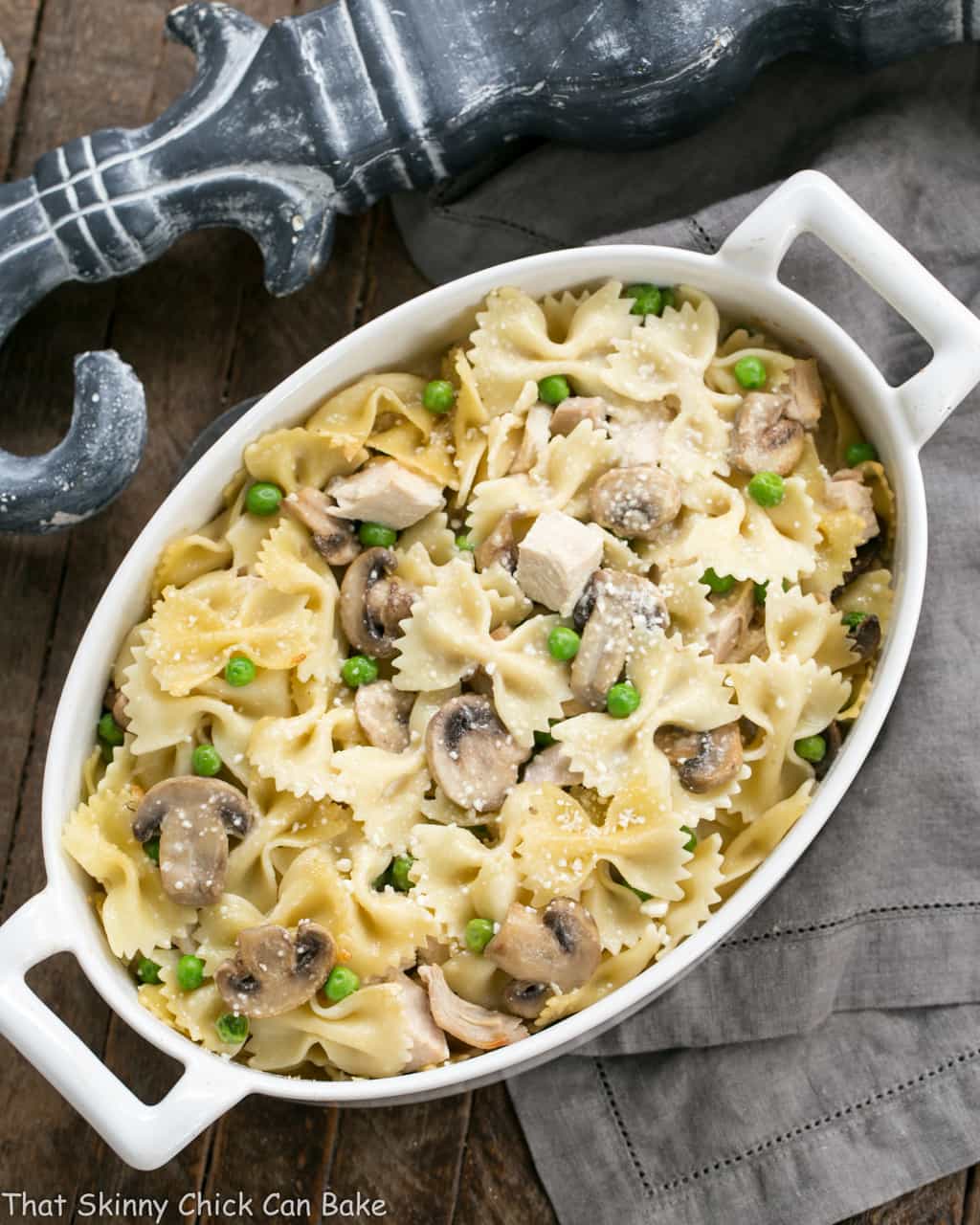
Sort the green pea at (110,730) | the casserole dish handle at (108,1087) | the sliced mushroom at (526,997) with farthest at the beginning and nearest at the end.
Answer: the green pea at (110,730)
the sliced mushroom at (526,997)
the casserole dish handle at (108,1087)

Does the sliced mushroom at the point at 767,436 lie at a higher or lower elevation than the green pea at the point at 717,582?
higher

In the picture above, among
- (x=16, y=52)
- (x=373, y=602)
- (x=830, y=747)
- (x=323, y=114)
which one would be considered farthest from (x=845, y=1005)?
(x=16, y=52)

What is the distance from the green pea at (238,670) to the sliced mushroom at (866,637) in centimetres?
158

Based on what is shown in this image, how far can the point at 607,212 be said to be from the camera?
422cm

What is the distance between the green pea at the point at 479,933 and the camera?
11.5 ft

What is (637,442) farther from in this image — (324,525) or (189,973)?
(189,973)

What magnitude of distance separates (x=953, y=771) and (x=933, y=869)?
0.29 metres

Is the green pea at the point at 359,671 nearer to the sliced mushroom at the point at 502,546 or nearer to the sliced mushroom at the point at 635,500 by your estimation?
the sliced mushroom at the point at 502,546

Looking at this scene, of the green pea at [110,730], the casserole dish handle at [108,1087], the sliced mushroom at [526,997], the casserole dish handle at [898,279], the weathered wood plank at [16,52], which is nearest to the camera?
the casserole dish handle at [108,1087]

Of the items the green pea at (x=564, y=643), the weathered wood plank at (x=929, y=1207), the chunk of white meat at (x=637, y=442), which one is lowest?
the weathered wood plank at (x=929, y=1207)

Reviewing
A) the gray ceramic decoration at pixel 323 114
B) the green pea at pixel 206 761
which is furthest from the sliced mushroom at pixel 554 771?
the gray ceramic decoration at pixel 323 114

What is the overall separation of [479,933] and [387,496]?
1146mm

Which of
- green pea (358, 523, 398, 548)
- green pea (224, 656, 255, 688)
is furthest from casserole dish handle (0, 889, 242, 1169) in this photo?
green pea (358, 523, 398, 548)

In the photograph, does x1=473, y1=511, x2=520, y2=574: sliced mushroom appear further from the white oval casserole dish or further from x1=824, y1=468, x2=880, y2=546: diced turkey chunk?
x1=824, y1=468, x2=880, y2=546: diced turkey chunk
